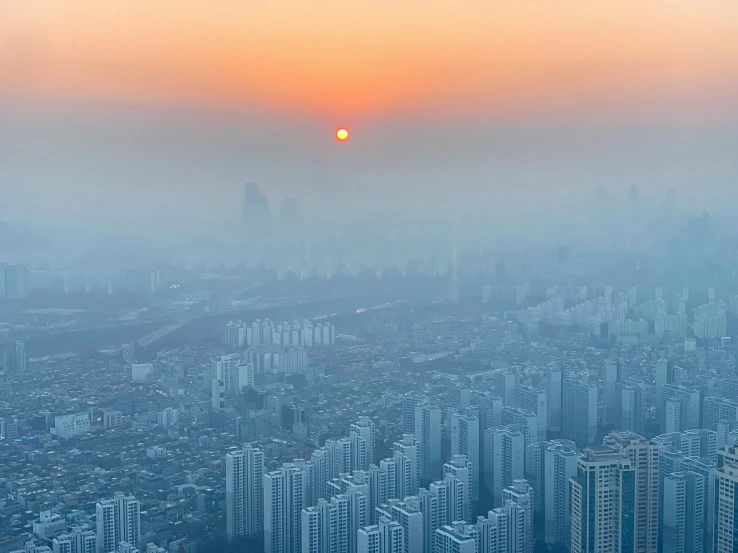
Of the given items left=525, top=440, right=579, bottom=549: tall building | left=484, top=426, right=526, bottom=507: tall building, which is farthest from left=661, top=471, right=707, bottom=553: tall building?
left=484, top=426, right=526, bottom=507: tall building

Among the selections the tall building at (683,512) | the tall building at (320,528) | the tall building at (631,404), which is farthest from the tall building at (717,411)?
the tall building at (320,528)

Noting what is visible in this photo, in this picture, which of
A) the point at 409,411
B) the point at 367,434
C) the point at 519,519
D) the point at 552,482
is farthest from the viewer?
the point at 409,411

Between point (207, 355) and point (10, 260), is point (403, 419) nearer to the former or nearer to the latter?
point (207, 355)

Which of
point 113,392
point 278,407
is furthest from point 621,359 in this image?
point 113,392

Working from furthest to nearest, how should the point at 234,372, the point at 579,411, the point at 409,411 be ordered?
the point at 234,372 < the point at 579,411 < the point at 409,411

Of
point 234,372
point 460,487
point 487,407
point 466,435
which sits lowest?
point 460,487

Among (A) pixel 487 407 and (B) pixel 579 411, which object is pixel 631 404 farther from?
(A) pixel 487 407

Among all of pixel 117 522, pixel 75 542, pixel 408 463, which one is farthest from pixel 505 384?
pixel 75 542

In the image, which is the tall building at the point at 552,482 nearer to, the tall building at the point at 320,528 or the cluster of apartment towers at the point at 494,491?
the cluster of apartment towers at the point at 494,491
